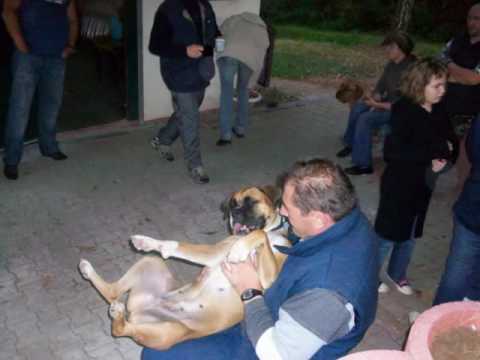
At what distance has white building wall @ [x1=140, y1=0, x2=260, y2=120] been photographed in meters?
7.14

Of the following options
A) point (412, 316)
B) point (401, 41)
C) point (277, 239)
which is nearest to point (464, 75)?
point (401, 41)

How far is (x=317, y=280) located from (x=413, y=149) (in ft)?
6.69

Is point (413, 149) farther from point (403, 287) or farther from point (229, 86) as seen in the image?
point (229, 86)

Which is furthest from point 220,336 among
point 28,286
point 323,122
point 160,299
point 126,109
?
point 323,122

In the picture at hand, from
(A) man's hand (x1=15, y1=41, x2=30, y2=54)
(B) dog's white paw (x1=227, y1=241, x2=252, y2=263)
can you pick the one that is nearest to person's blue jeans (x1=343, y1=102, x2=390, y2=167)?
(A) man's hand (x1=15, y1=41, x2=30, y2=54)

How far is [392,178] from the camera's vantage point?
3883mm

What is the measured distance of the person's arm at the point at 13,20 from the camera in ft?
17.3

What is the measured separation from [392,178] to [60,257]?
9.01 ft

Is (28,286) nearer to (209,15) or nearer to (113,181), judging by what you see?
(113,181)

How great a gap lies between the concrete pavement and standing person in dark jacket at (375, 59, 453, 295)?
0.79 m

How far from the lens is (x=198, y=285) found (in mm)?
3055

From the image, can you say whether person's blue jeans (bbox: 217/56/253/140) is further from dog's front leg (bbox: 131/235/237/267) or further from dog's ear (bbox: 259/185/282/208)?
dog's front leg (bbox: 131/235/237/267)

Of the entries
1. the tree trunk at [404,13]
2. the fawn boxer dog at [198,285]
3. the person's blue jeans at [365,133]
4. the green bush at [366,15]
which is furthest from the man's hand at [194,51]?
the green bush at [366,15]

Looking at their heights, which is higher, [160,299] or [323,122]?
[160,299]
